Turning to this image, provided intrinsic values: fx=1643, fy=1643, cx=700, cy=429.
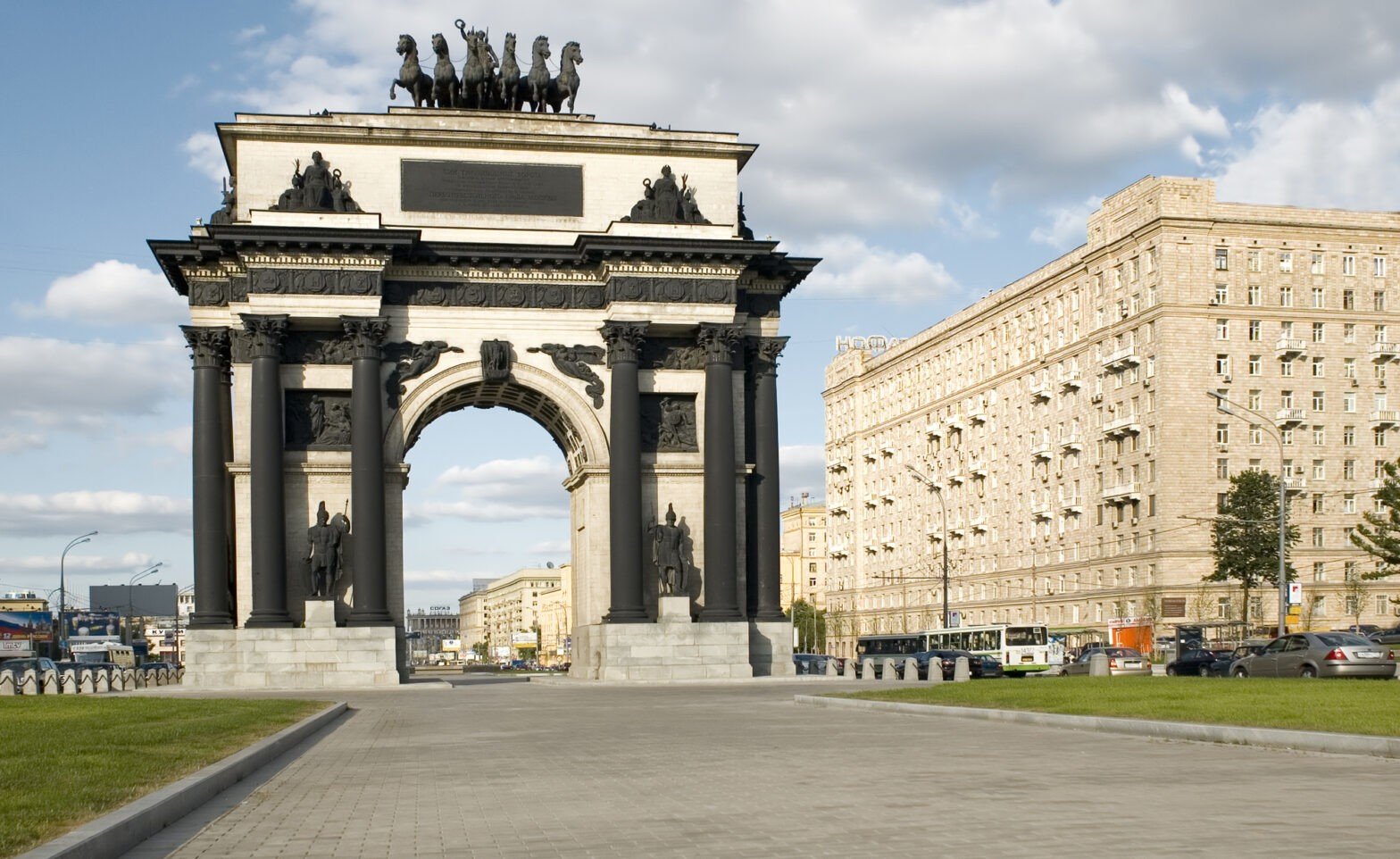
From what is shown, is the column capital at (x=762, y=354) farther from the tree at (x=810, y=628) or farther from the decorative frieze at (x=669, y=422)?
the tree at (x=810, y=628)

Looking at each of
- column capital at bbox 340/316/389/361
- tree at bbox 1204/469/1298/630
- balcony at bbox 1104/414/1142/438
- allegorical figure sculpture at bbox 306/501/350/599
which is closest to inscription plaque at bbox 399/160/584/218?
column capital at bbox 340/316/389/361

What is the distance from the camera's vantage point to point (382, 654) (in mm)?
51938

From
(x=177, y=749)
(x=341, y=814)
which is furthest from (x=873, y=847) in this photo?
(x=177, y=749)

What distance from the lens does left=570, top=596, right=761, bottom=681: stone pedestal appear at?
5281cm

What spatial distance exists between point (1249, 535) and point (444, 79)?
51.6 m

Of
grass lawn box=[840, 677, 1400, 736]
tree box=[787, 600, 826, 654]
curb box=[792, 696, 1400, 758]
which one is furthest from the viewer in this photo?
tree box=[787, 600, 826, 654]

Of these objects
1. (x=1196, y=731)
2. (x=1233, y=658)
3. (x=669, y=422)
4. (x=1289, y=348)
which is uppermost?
(x=1289, y=348)

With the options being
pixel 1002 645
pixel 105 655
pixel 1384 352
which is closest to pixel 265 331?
pixel 1002 645

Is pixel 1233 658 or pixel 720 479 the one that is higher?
pixel 720 479

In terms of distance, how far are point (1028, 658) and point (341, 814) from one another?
195 feet

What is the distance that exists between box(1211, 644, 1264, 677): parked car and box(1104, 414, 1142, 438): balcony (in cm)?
4820

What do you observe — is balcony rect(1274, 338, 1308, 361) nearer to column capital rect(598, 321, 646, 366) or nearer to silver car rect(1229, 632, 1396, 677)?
column capital rect(598, 321, 646, 366)

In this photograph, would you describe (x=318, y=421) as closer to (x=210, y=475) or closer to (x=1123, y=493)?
(x=210, y=475)

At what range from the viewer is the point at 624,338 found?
54.1m
